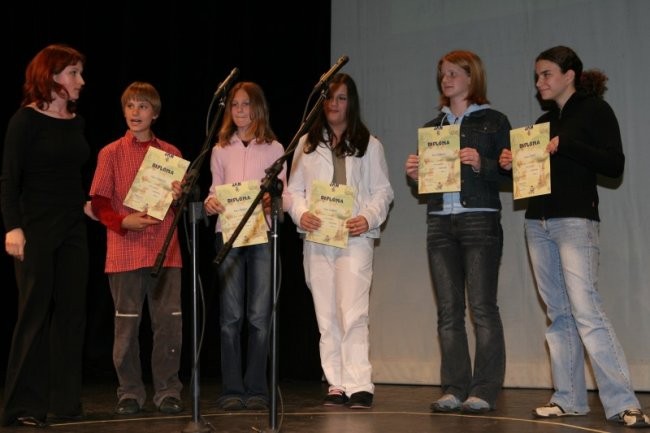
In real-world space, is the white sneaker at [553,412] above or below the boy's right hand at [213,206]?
below

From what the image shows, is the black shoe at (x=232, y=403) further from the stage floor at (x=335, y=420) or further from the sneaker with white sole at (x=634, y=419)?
the sneaker with white sole at (x=634, y=419)

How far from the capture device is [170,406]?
3.94 meters

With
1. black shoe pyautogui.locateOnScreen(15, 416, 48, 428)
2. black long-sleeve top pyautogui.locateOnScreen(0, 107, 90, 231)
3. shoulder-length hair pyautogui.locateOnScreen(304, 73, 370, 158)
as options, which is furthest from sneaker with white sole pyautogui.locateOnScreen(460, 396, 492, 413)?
black long-sleeve top pyautogui.locateOnScreen(0, 107, 90, 231)

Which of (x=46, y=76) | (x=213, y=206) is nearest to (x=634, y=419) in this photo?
(x=213, y=206)

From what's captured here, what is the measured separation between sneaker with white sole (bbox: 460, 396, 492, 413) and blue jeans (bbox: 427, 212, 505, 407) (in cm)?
3

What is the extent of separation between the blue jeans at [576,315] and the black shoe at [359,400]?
88 centimetres

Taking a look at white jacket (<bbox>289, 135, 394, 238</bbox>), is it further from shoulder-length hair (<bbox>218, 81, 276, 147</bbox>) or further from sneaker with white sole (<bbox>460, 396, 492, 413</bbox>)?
sneaker with white sole (<bbox>460, 396, 492, 413</bbox>)

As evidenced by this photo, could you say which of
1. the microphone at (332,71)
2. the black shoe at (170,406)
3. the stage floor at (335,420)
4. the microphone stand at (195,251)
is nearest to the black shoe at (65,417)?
the stage floor at (335,420)

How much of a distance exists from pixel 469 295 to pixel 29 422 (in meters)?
1.98

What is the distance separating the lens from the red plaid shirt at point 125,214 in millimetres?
4012

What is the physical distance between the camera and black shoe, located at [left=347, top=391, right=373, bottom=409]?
13.3 feet

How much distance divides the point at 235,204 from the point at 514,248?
2161 millimetres

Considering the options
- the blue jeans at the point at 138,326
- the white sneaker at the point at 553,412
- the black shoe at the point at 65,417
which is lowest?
the black shoe at the point at 65,417

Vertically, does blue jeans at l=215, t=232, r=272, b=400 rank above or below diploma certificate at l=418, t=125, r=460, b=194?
below
